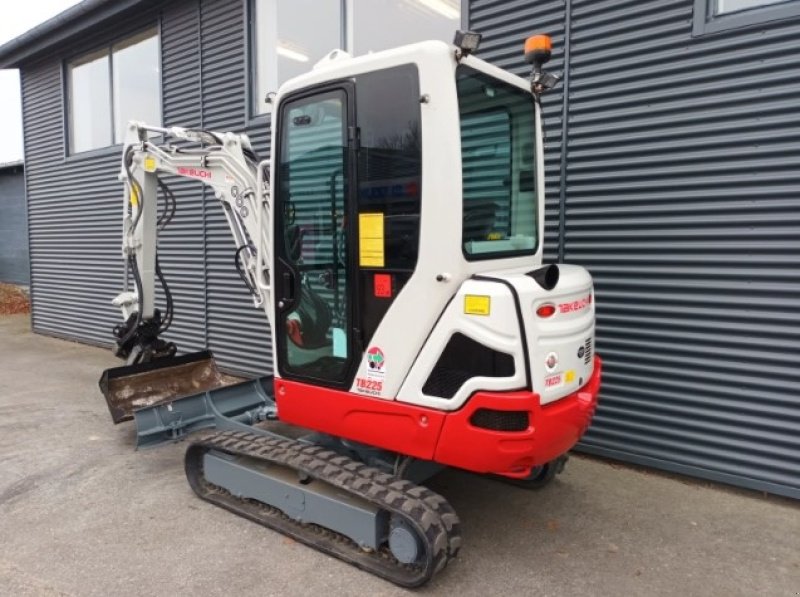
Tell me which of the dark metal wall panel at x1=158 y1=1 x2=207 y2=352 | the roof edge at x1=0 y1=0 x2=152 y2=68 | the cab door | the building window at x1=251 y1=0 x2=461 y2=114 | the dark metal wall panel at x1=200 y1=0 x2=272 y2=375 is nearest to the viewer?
the cab door

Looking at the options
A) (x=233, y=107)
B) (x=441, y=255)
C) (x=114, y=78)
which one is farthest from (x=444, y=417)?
(x=114, y=78)

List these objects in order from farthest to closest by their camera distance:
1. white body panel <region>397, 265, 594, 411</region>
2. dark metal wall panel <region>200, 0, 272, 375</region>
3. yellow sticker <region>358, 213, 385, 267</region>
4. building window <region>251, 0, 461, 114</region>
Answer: dark metal wall panel <region>200, 0, 272, 375</region> → building window <region>251, 0, 461, 114</region> → yellow sticker <region>358, 213, 385, 267</region> → white body panel <region>397, 265, 594, 411</region>

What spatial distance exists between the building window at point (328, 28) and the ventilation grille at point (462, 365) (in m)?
3.52

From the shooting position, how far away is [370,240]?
303cm

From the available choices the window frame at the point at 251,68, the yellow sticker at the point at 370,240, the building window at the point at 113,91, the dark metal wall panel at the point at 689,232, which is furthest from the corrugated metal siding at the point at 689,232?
the building window at the point at 113,91

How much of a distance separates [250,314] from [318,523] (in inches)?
162

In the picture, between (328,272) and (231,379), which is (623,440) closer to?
(328,272)

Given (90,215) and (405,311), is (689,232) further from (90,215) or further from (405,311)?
(90,215)

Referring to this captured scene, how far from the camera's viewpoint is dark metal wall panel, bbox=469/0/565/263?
456 centimetres

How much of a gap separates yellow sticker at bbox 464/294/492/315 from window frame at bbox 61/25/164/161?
673 cm

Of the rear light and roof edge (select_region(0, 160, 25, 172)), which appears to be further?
roof edge (select_region(0, 160, 25, 172))

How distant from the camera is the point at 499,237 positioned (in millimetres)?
3207

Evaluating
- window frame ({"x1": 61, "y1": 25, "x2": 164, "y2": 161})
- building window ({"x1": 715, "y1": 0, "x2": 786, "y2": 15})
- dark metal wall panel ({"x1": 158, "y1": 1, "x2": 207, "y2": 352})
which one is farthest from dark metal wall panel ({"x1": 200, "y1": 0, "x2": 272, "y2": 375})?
building window ({"x1": 715, "y1": 0, "x2": 786, "y2": 15})

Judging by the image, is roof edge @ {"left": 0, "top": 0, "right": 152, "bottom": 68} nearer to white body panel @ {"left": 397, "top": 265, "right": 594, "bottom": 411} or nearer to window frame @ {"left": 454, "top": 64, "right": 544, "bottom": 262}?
window frame @ {"left": 454, "top": 64, "right": 544, "bottom": 262}
